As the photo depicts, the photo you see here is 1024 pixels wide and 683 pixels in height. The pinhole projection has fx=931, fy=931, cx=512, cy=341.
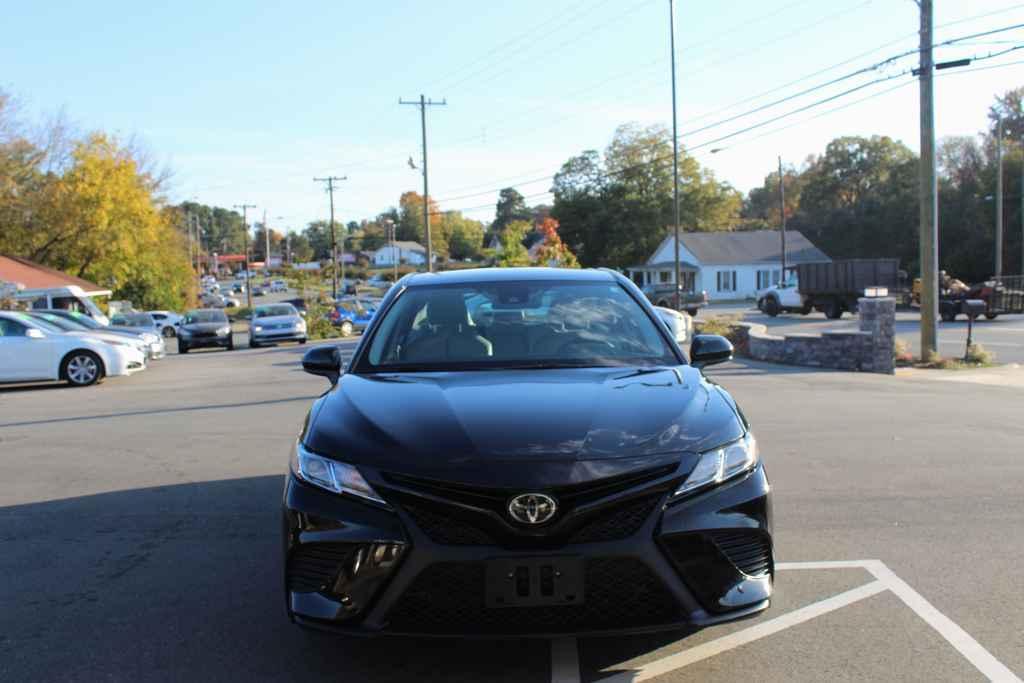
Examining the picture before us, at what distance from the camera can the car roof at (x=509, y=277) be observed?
213 inches

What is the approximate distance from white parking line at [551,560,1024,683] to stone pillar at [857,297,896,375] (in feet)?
43.4

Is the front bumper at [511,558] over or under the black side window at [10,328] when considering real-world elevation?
under

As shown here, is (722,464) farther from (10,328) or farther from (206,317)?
(206,317)

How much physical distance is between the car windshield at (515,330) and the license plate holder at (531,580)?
4.81ft

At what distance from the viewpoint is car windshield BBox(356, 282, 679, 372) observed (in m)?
4.64

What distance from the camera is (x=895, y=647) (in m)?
3.83

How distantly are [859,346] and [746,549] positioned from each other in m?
15.1

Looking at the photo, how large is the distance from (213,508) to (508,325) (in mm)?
2804

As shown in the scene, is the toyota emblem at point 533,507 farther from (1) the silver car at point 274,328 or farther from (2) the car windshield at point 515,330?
(1) the silver car at point 274,328

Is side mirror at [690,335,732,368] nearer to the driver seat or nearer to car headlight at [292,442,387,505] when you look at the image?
the driver seat

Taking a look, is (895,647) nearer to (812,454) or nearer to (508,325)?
(508,325)

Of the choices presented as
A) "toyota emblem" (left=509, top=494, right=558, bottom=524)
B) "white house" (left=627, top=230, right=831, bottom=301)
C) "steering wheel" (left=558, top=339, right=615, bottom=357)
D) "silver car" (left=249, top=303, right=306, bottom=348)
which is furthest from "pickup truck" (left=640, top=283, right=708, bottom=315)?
"toyota emblem" (left=509, top=494, right=558, bottom=524)

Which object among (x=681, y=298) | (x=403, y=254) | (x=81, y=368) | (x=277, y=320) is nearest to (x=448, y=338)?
(x=81, y=368)

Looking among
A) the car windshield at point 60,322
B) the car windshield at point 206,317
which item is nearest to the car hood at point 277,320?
the car windshield at point 206,317
